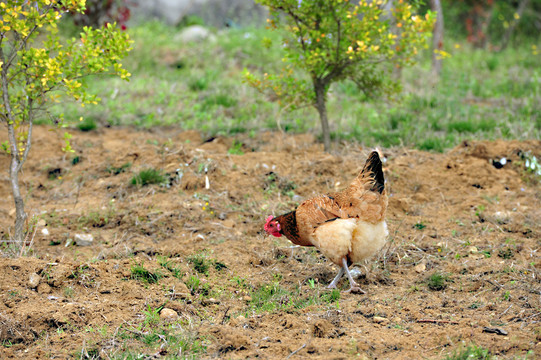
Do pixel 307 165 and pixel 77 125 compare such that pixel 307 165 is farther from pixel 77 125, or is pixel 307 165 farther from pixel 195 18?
pixel 195 18

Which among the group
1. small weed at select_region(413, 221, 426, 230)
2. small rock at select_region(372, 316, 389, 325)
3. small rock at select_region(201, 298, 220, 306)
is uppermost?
small weed at select_region(413, 221, 426, 230)

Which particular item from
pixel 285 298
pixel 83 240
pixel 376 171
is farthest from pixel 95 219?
pixel 376 171

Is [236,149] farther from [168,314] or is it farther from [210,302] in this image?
[168,314]

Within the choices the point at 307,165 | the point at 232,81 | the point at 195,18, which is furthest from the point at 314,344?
the point at 195,18

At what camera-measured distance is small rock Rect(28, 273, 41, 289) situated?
Result: 408 centimetres

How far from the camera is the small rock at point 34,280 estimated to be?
4.08m

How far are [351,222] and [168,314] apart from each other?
159cm

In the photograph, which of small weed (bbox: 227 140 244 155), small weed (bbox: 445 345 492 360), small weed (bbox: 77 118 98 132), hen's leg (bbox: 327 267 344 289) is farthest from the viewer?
small weed (bbox: 77 118 98 132)

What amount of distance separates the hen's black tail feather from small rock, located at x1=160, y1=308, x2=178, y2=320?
5.97 feet

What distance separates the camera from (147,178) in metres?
6.34

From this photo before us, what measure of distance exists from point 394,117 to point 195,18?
7.45m

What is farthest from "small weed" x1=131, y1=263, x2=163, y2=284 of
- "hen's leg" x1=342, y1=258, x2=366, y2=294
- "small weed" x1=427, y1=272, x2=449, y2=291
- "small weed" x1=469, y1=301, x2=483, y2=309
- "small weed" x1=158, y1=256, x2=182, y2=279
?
"small weed" x1=469, y1=301, x2=483, y2=309

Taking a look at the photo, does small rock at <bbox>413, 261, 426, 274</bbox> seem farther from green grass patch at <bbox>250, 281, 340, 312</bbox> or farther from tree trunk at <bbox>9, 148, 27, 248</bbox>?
tree trunk at <bbox>9, 148, 27, 248</bbox>

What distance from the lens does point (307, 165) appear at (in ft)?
22.1
